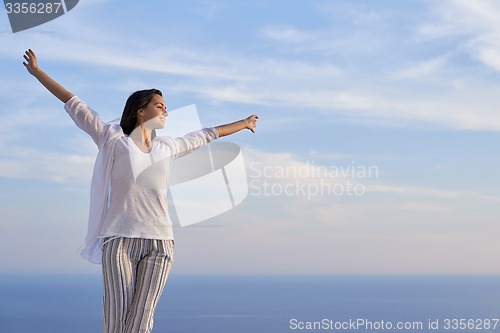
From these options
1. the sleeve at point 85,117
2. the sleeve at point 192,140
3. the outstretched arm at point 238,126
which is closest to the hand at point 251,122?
the outstretched arm at point 238,126

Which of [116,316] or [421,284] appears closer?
[116,316]

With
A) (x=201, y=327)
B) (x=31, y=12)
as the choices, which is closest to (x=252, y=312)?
Answer: (x=201, y=327)

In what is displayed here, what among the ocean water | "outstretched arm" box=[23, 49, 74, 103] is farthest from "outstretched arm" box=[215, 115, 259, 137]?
the ocean water

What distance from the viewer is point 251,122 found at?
10.5 feet

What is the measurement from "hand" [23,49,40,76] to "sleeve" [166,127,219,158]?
58 centimetres

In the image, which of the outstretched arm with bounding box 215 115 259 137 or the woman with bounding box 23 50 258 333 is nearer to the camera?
the woman with bounding box 23 50 258 333

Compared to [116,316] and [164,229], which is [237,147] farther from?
[116,316]

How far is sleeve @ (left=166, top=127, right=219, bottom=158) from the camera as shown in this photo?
3006mm

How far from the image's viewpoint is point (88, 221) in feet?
9.46

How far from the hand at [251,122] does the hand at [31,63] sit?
2.81ft

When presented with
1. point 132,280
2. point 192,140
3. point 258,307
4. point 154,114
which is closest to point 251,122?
point 192,140

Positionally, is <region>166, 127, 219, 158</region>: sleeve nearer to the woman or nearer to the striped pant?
the woman

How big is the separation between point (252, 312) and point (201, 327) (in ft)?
8.83

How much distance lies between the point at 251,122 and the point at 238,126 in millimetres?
75
